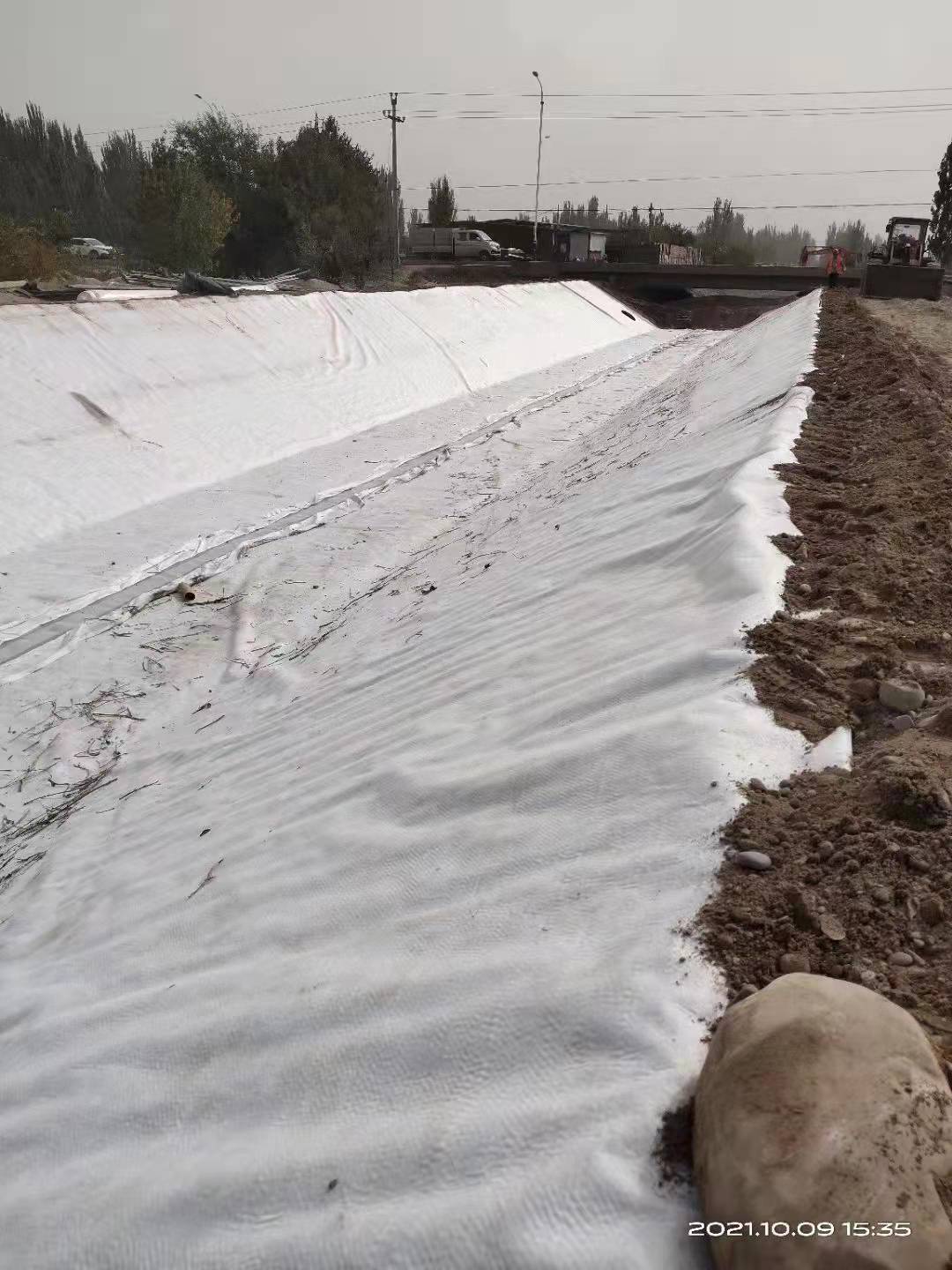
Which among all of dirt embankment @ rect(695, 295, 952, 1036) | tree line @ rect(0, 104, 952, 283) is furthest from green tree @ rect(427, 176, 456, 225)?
dirt embankment @ rect(695, 295, 952, 1036)

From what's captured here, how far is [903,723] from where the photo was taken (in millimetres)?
2980

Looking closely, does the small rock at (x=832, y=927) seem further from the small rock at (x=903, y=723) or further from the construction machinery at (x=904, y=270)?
the construction machinery at (x=904, y=270)

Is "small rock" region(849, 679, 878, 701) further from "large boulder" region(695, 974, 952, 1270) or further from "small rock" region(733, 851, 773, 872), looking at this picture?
"large boulder" region(695, 974, 952, 1270)

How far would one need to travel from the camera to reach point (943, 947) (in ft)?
6.75

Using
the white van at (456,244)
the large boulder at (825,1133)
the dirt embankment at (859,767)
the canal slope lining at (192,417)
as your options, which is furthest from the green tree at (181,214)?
the large boulder at (825,1133)

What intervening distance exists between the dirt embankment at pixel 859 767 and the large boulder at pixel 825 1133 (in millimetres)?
240

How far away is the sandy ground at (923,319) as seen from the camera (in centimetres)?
1381

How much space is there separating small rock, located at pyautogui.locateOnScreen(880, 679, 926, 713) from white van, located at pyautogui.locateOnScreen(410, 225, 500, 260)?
135ft

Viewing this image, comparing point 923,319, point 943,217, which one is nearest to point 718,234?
point 943,217

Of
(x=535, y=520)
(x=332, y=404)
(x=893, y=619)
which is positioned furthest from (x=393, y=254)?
(x=893, y=619)

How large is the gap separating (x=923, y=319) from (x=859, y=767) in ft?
60.5

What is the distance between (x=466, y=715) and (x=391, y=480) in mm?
6065

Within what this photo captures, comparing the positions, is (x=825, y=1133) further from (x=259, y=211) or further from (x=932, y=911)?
(x=259, y=211)

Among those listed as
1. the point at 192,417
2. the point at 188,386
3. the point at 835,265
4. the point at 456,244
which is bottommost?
the point at 192,417
